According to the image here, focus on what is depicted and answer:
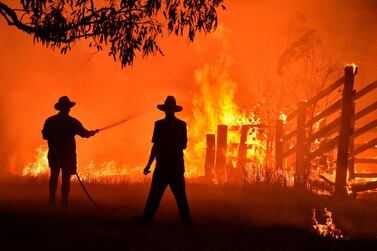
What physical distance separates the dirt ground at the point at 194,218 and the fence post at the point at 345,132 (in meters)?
0.58

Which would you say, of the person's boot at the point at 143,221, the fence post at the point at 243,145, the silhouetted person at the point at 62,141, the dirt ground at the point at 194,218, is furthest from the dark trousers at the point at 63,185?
the fence post at the point at 243,145

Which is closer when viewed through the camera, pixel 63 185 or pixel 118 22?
pixel 118 22

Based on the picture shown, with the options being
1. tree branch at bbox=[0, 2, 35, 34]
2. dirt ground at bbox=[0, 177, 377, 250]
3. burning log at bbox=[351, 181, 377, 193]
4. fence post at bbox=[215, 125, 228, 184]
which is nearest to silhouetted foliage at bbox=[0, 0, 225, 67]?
tree branch at bbox=[0, 2, 35, 34]

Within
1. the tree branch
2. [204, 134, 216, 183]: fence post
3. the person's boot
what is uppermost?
the tree branch

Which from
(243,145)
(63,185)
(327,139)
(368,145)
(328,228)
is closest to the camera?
(328,228)

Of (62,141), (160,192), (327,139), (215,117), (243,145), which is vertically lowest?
(160,192)

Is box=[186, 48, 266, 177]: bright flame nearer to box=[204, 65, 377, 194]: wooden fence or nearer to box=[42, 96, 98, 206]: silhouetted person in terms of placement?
box=[204, 65, 377, 194]: wooden fence

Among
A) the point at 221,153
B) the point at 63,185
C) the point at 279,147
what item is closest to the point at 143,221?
the point at 63,185

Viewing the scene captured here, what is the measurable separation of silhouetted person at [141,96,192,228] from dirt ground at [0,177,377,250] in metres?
0.40

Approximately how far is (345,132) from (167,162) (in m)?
5.17

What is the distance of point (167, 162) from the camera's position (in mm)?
9141

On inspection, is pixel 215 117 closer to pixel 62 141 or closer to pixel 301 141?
pixel 301 141

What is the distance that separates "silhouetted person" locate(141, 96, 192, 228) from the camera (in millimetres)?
9070

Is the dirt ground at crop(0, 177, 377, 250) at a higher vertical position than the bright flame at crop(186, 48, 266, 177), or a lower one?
lower
